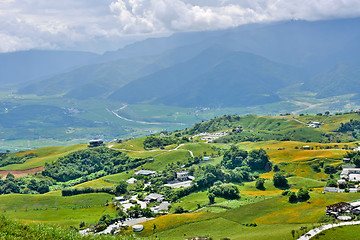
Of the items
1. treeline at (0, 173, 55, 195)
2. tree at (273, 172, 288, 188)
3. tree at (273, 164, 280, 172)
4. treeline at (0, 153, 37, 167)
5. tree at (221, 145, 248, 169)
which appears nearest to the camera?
tree at (273, 172, 288, 188)

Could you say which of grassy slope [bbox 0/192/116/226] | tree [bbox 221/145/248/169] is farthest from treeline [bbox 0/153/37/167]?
tree [bbox 221/145/248/169]

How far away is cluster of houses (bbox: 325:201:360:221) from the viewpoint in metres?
61.3

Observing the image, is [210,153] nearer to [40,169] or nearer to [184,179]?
[184,179]

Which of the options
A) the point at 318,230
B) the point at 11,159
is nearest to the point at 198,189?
the point at 318,230

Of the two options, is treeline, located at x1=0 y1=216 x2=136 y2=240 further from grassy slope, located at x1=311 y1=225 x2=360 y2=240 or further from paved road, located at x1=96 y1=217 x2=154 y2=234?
grassy slope, located at x1=311 y1=225 x2=360 y2=240

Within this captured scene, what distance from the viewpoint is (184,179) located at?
4993 inches

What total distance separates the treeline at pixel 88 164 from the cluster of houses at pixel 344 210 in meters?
108

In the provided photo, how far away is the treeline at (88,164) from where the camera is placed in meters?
161

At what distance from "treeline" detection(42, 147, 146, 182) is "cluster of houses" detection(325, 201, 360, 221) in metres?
108

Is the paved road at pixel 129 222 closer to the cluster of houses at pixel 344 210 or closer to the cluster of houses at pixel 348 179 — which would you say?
the cluster of houses at pixel 344 210

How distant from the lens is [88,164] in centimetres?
17575

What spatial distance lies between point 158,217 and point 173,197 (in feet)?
67.5

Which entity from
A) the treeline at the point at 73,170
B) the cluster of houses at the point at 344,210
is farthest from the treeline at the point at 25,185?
the cluster of houses at the point at 344,210

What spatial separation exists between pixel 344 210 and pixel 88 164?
137 meters
